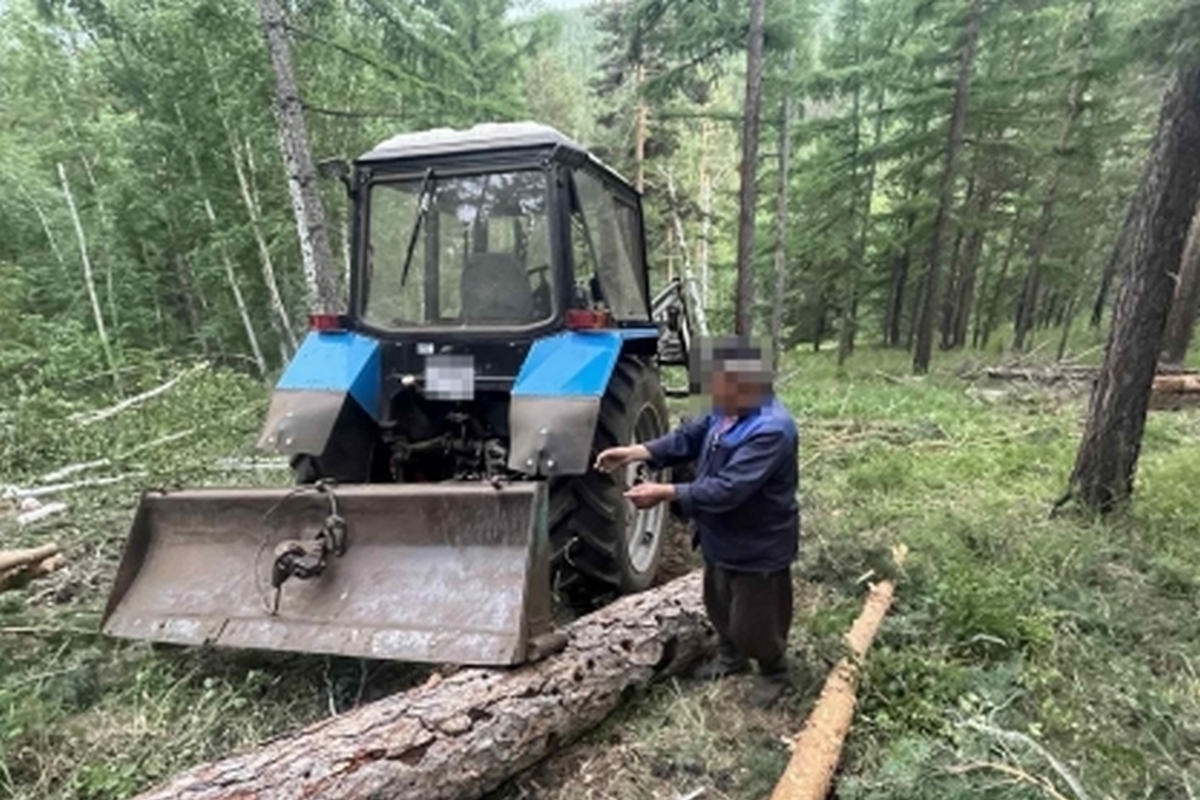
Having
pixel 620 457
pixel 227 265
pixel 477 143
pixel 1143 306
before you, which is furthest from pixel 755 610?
pixel 227 265

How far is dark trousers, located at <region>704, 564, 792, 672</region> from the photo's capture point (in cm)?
271

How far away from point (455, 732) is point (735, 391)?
1400mm

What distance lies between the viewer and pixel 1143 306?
13.2 feet

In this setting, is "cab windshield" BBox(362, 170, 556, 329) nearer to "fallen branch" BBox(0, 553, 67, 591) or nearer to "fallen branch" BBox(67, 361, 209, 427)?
"fallen branch" BBox(0, 553, 67, 591)

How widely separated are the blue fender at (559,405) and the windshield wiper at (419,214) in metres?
0.92

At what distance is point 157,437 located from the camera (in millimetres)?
6047

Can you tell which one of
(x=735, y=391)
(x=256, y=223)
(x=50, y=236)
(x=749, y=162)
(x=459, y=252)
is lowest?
(x=735, y=391)

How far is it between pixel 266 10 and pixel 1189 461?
8.30 meters

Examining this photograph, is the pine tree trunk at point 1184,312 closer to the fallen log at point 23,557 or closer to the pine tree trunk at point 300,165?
the pine tree trunk at point 300,165

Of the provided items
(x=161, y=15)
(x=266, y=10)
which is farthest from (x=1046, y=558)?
(x=161, y=15)

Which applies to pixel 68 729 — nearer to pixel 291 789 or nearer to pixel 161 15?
pixel 291 789

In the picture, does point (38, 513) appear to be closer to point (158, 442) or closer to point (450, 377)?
point (158, 442)

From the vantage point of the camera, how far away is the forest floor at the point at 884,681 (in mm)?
2244

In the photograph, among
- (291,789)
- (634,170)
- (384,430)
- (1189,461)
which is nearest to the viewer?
(291,789)
